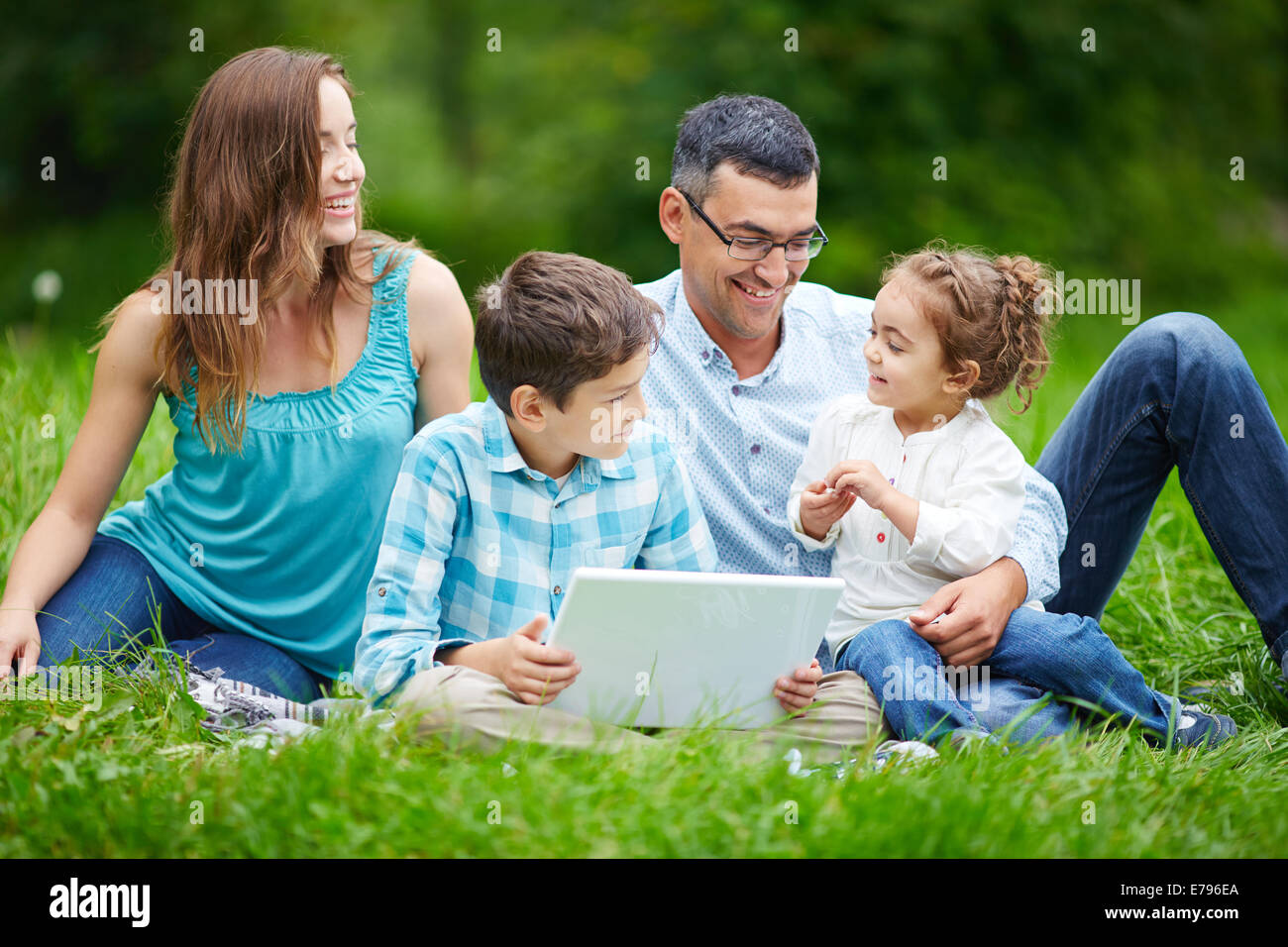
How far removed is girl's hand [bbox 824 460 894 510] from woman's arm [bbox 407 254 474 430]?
888mm

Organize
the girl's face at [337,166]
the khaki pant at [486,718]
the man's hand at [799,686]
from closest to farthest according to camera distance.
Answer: the khaki pant at [486,718], the man's hand at [799,686], the girl's face at [337,166]

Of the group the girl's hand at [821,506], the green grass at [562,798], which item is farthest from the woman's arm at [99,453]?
the girl's hand at [821,506]

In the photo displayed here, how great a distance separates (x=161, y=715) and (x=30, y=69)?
957cm

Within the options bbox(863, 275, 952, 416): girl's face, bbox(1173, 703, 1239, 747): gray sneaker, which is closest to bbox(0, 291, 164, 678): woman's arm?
bbox(863, 275, 952, 416): girl's face

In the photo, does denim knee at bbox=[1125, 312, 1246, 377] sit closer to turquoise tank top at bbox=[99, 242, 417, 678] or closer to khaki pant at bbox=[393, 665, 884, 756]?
khaki pant at bbox=[393, 665, 884, 756]

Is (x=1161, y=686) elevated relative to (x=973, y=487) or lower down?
lower down

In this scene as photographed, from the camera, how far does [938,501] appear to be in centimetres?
249

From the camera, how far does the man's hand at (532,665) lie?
6.82ft

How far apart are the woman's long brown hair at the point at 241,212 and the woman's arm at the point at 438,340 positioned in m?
0.25

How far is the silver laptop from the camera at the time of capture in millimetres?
2006

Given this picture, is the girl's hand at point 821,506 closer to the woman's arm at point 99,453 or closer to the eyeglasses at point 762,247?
the eyeglasses at point 762,247

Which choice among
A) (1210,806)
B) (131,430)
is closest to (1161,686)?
(1210,806)

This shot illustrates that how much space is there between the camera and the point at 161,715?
235 cm

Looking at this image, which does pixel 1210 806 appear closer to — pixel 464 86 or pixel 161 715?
pixel 161 715
